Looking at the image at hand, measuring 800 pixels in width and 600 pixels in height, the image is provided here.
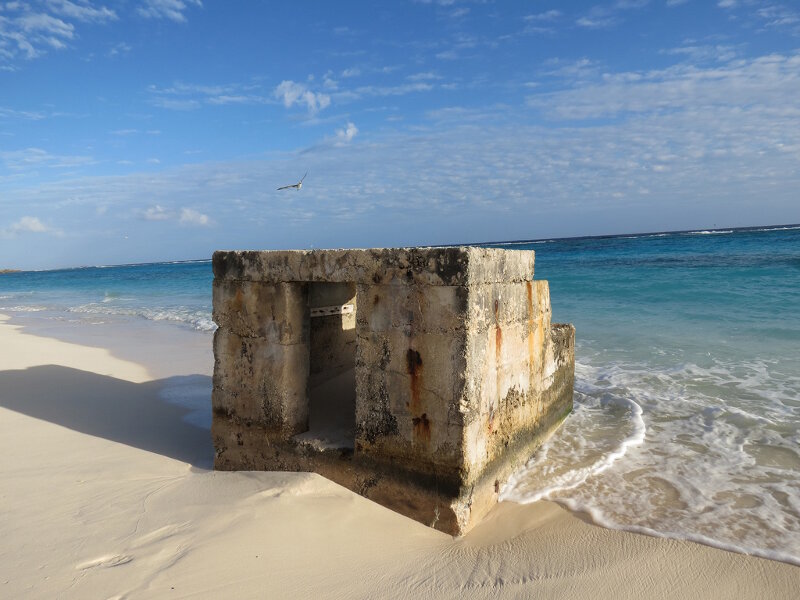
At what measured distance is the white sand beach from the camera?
257 cm

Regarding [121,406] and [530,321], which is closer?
[530,321]

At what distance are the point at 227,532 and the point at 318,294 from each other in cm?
206

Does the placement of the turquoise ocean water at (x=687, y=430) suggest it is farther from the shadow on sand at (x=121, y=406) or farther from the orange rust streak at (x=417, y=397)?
the shadow on sand at (x=121, y=406)

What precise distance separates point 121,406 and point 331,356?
225cm

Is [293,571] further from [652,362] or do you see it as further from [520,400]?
[652,362]

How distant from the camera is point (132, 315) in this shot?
1563cm

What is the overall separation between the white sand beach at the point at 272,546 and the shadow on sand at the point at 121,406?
0.25 meters

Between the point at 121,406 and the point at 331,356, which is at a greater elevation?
the point at 331,356

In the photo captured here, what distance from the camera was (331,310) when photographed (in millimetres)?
4727

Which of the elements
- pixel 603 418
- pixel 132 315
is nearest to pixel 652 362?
pixel 603 418

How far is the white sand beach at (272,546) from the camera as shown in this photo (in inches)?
101

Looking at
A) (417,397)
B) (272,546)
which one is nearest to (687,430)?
(417,397)

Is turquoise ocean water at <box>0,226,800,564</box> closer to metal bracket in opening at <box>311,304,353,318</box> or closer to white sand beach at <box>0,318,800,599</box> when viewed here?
white sand beach at <box>0,318,800,599</box>

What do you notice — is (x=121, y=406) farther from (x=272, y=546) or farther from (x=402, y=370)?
(x=402, y=370)
